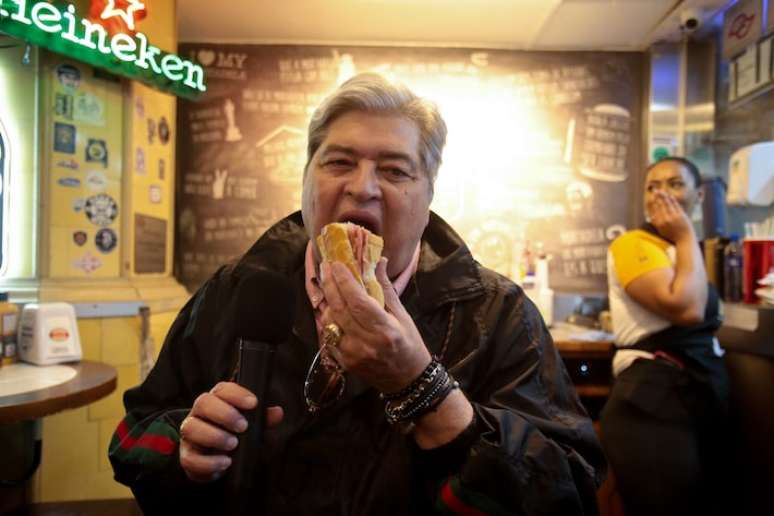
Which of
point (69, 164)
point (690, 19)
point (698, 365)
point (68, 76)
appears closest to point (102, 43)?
point (68, 76)

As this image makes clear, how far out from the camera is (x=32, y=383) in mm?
2090

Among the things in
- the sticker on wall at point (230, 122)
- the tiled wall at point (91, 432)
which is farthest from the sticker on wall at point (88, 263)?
the sticker on wall at point (230, 122)

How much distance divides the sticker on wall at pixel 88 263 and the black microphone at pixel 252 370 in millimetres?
2504

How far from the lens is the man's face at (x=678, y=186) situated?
284 centimetres

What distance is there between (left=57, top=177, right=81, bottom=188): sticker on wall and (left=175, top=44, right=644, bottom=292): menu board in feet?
3.31

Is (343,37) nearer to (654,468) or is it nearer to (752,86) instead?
(752,86)

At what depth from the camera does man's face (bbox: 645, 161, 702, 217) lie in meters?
2.84

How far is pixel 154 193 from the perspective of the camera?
3.44m

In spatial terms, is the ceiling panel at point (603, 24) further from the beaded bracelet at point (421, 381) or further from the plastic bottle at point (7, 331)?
the plastic bottle at point (7, 331)

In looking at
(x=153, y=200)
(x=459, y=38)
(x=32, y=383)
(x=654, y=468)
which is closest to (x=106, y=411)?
(x=32, y=383)

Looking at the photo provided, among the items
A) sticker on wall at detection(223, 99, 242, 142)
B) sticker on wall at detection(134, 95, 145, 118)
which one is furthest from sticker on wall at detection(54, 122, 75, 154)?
sticker on wall at detection(223, 99, 242, 142)

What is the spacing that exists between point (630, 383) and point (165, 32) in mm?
3495

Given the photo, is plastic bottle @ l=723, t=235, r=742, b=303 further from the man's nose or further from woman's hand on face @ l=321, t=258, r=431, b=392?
woman's hand on face @ l=321, t=258, r=431, b=392

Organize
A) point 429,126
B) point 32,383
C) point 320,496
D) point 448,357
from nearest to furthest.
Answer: point 320,496
point 448,357
point 429,126
point 32,383
